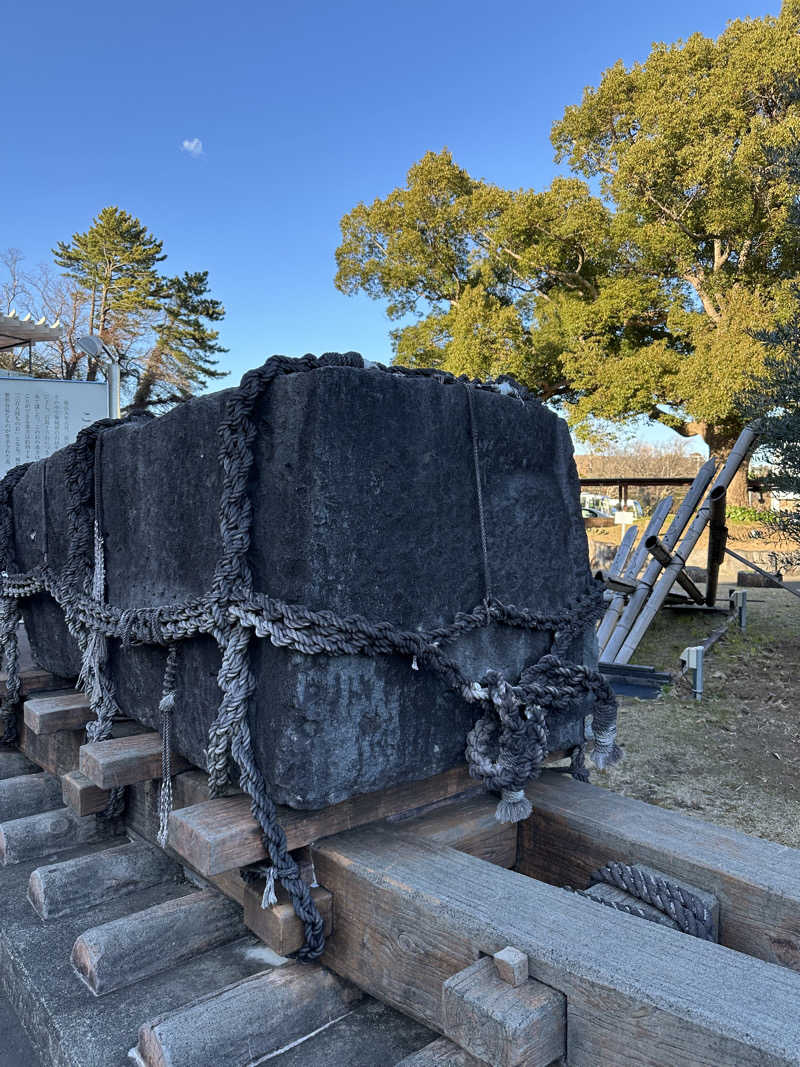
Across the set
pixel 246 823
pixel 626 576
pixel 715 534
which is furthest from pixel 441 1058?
pixel 715 534

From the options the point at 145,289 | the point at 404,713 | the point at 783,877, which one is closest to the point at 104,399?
the point at 404,713

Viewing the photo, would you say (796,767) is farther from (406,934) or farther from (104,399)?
(104,399)

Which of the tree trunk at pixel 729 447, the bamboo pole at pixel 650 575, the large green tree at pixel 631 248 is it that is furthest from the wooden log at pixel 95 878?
the tree trunk at pixel 729 447

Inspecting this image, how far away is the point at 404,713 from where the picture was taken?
1.48 metres

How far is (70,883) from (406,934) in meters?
0.99

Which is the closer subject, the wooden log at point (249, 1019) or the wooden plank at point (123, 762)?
the wooden log at point (249, 1019)

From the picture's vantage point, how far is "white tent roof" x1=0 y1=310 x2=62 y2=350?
21.9 feet

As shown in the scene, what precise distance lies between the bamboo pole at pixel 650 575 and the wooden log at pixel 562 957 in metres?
5.06

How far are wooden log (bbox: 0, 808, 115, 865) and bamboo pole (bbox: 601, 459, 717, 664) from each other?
487 cm

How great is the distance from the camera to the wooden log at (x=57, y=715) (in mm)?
2168

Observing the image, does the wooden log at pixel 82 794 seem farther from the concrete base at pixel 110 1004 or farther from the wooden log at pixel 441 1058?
the wooden log at pixel 441 1058

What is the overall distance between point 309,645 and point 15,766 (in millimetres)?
1996

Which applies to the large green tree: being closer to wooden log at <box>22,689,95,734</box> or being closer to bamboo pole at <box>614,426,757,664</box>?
bamboo pole at <box>614,426,757,664</box>

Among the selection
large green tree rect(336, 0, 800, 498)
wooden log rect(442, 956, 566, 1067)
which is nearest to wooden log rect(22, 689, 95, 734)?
wooden log rect(442, 956, 566, 1067)
